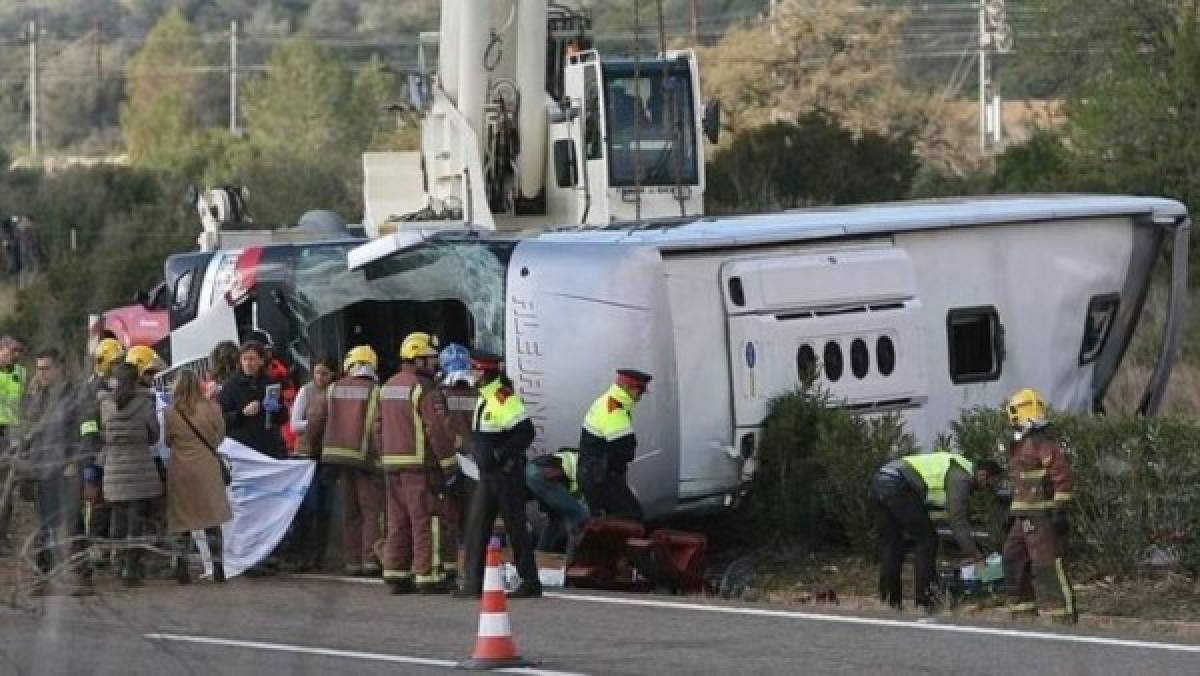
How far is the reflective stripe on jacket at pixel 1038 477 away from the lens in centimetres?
1631

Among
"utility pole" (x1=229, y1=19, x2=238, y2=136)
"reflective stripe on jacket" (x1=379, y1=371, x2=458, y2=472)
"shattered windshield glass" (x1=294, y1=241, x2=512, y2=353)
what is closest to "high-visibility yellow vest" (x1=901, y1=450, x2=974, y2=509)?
"reflective stripe on jacket" (x1=379, y1=371, x2=458, y2=472)

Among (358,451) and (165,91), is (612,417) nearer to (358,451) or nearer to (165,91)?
(358,451)

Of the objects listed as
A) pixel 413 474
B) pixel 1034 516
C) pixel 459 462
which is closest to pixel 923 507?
pixel 1034 516

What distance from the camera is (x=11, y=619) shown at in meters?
10.5

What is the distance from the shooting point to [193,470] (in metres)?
17.7

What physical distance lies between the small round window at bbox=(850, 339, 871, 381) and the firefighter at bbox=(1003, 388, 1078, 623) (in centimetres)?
325

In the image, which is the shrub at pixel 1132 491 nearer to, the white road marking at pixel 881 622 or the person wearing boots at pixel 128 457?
the white road marking at pixel 881 622

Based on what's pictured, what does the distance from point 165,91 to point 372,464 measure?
→ 253ft

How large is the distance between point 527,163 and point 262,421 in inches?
279

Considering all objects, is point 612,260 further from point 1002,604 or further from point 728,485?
point 1002,604

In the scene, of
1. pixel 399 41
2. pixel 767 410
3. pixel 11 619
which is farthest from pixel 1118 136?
pixel 399 41

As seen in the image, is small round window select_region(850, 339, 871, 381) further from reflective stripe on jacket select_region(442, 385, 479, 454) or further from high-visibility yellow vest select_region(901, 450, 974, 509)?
reflective stripe on jacket select_region(442, 385, 479, 454)

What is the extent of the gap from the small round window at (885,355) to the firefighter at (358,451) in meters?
3.99

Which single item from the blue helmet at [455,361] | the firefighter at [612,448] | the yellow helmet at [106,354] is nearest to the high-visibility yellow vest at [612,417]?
the firefighter at [612,448]
